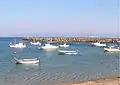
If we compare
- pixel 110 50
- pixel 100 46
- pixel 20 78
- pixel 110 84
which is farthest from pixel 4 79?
pixel 100 46

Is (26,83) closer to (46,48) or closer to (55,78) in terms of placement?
(55,78)

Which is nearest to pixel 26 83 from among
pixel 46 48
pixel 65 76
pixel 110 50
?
pixel 65 76

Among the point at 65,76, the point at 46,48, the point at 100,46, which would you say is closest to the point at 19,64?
the point at 65,76

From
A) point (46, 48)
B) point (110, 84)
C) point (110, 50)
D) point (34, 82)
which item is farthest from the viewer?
point (46, 48)

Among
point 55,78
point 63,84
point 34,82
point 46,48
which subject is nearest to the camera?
point 63,84

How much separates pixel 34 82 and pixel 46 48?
182ft

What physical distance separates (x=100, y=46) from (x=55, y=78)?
220 ft

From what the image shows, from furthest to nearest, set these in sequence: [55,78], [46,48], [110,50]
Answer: [46,48] < [110,50] < [55,78]

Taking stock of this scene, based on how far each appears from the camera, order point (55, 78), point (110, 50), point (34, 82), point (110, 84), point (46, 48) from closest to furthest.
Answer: point (110, 84) < point (34, 82) < point (55, 78) < point (110, 50) < point (46, 48)

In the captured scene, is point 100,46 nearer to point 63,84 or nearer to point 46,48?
point 46,48

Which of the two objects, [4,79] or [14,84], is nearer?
[14,84]

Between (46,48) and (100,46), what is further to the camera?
(100,46)

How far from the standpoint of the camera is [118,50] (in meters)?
73.3

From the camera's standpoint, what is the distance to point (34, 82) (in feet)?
87.2
